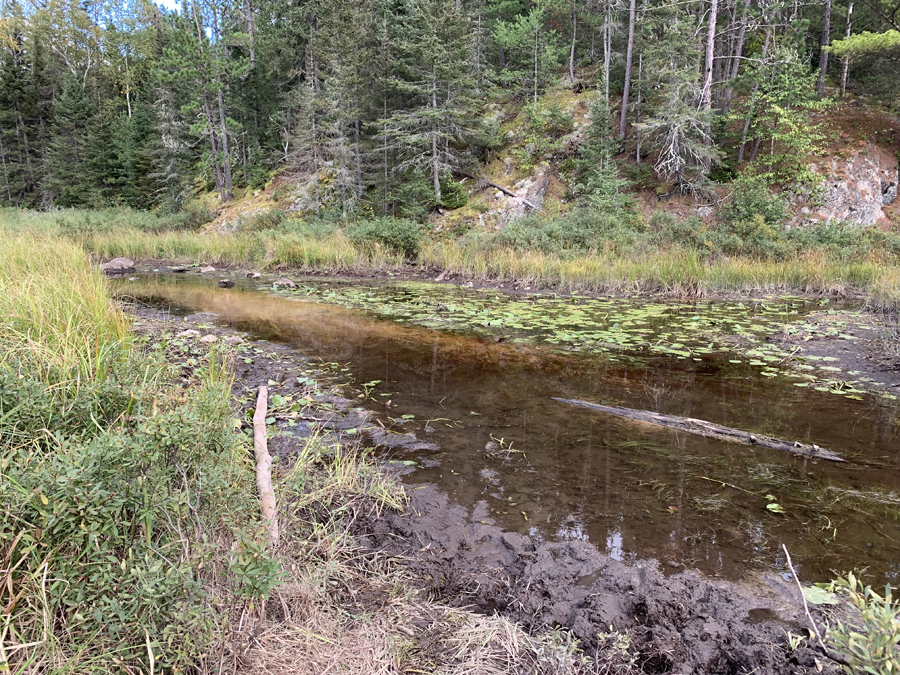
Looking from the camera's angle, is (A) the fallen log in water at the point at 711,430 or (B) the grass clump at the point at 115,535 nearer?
(B) the grass clump at the point at 115,535

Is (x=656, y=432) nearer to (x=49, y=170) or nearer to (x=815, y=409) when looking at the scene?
(x=815, y=409)

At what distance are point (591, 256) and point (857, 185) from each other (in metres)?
11.9

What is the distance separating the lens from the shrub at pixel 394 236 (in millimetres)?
15484

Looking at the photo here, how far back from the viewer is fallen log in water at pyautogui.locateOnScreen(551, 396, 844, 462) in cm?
364

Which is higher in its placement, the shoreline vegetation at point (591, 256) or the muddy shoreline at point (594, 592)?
the shoreline vegetation at point (591, 256)

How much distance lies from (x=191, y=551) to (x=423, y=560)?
109 cm

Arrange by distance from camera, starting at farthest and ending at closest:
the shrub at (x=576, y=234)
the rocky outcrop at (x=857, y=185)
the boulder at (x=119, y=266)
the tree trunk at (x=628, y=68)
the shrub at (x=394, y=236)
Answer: the tree trunk at (x=628, y=68) → the rocky outcrop at (x=857, y=185) → the boulder at (x=119, y=266) → the shrub at (x=394, y=236) → the shrub at (x=576, y=234)

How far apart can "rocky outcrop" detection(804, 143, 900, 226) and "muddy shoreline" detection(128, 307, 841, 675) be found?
61.6 feet

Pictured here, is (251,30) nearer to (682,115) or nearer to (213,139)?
(213,139)

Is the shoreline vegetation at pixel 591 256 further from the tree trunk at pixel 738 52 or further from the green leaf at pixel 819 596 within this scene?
the tree trunk at pixel 738 52

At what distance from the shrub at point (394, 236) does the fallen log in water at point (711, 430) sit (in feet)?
38.2

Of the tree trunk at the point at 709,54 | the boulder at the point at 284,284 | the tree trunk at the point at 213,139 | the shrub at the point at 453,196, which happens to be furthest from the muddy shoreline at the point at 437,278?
the tree trunk at the point at 213,139

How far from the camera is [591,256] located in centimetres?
1278


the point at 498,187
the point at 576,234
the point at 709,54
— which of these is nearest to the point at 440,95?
the point at 498,187
